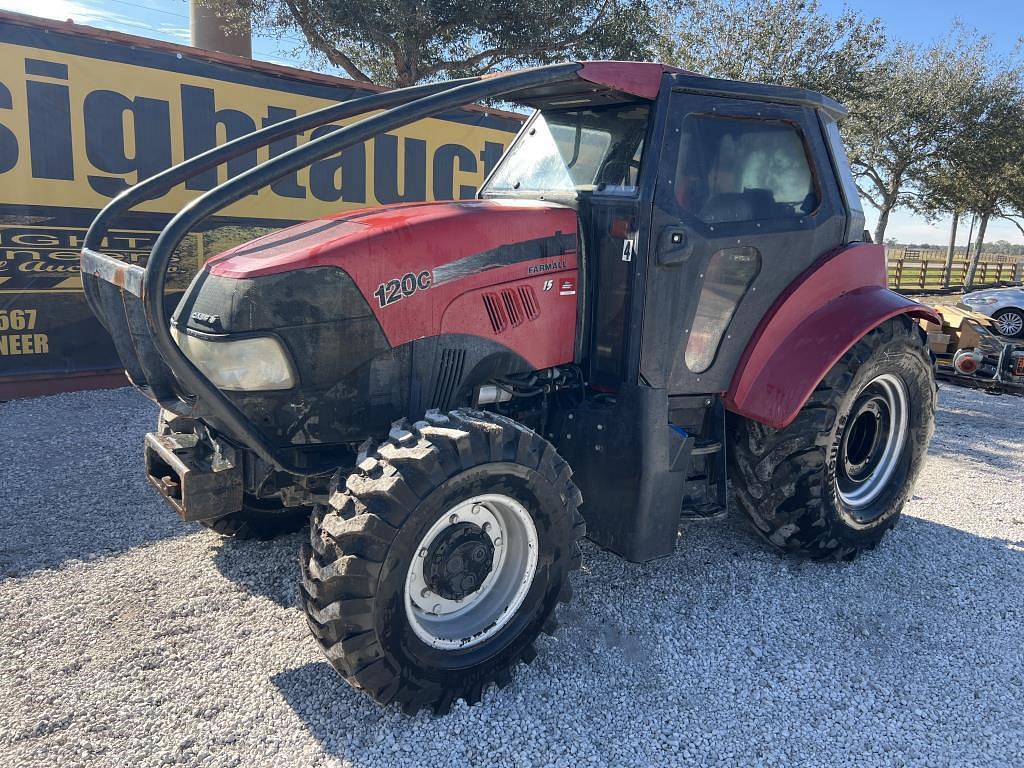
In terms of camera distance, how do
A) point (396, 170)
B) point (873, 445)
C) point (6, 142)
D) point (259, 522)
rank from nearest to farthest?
point (259, 522) < point (873, 445) < point (6, 142) < point (396, 170)

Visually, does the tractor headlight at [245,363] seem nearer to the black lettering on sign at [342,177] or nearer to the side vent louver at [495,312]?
the side vent louver at [495,312]

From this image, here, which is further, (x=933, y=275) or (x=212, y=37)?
(x=933, y=275)

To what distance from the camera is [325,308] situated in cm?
263

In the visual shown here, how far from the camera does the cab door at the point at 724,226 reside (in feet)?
10.4

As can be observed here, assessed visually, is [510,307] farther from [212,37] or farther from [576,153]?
[212,37]

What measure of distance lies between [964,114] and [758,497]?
22.9 m

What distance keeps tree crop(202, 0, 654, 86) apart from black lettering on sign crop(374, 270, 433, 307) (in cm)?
776

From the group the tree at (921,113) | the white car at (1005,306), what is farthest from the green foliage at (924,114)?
the white car at (1005,306)

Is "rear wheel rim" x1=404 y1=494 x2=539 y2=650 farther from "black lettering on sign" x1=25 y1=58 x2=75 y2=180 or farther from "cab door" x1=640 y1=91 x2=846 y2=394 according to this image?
"black lettering on sign" x1=25 y1=58 x2=75 y2=180

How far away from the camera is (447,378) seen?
2953 millimetres

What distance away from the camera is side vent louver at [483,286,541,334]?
9.75ft

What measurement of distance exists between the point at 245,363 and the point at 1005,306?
1134 centimetres

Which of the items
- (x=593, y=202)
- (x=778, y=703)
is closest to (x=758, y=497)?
(x=778, y=703)

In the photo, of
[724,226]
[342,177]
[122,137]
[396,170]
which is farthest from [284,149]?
[724,226]
